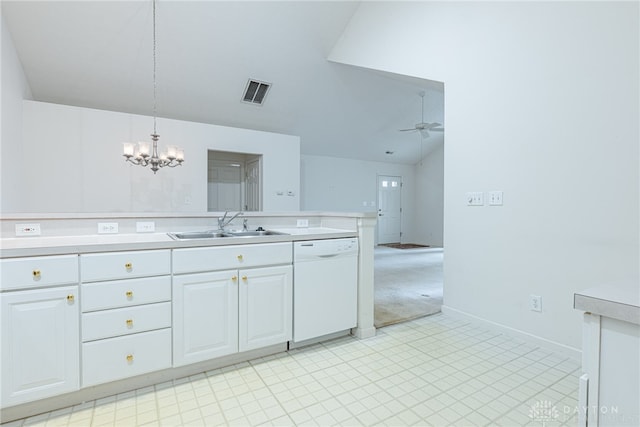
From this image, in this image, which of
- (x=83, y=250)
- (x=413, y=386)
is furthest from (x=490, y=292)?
(x=83, y=250)

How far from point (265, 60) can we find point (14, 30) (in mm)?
2726

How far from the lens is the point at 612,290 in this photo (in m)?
0.90

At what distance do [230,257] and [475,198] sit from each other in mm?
2156

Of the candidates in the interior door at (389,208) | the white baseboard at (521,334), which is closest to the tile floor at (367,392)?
the white baseboard at (521,334)

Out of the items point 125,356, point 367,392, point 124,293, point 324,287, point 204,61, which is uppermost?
point 204,61

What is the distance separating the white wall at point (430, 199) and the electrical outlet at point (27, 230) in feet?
27.0

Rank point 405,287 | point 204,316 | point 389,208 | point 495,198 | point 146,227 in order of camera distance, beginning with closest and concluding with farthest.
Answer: point 204,316
point 146,227
point 495,198
point 405,287
point 389,208

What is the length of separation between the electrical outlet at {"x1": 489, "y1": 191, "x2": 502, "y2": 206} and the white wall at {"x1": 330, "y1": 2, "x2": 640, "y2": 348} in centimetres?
4

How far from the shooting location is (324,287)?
7.88 ft

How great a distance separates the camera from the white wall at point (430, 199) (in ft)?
28.3

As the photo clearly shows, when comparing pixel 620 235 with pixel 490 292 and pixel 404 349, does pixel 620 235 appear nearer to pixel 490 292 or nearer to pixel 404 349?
pixel 490 292

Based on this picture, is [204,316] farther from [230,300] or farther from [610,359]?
[610,359]

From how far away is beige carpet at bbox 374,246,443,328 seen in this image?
3135 mm

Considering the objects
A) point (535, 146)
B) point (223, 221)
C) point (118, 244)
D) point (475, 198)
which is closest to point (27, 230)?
point (118, 244)
